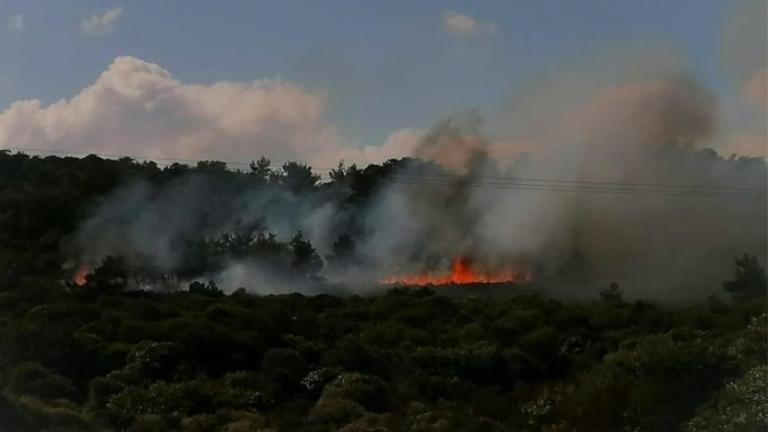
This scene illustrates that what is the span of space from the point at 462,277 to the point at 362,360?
51.2 metres

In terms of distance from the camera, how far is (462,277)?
88.9 m

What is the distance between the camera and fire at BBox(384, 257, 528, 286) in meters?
86.6

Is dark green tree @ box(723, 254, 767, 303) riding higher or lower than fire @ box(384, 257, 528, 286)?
lower

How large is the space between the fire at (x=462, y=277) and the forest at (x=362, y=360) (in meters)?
17.9

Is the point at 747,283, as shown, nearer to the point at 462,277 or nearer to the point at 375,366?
the point at 375,366

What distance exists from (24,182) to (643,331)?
68255mm

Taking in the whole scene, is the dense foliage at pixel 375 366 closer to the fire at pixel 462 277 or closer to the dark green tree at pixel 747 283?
the dark green tree at pixel 747 283

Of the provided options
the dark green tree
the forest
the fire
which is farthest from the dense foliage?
the fire

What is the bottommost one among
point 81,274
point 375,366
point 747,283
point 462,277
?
point 375,366

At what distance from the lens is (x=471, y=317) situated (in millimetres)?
51781

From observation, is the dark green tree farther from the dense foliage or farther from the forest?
the dense foliage

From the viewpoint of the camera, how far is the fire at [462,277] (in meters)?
86.6

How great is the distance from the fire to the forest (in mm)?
17904

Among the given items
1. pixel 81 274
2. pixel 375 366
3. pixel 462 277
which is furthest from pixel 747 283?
pixel 81 274
